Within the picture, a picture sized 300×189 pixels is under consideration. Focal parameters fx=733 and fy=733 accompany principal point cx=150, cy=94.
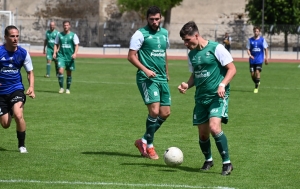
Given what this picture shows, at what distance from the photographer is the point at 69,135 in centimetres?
1348

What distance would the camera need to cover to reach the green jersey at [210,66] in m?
9.57

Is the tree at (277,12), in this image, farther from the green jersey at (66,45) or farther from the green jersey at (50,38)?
the green jersey at (66,45)

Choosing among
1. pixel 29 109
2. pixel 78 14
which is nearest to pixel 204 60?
pixel 29 109

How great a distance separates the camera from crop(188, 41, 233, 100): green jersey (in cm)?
957

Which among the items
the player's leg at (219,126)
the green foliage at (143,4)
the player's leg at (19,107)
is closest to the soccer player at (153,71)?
the player's leg at (219,126)

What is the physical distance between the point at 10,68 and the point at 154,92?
2218mm

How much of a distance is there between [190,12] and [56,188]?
61.5 meters

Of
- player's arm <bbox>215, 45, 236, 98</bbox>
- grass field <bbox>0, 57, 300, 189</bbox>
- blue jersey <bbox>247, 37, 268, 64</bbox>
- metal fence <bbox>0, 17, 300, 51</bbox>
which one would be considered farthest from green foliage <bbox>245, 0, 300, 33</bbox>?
player's arm <bbox>215, 45, 236, 98</bbox>

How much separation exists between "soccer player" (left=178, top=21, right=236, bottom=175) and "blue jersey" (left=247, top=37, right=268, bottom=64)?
48.6ft

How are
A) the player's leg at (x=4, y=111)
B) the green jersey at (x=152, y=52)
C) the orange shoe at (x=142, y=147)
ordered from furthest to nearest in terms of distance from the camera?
the orange shoe at (x=142, y=147) → the green jersey at (x=152, y=52) → the player's leg at (x=4, y=111)

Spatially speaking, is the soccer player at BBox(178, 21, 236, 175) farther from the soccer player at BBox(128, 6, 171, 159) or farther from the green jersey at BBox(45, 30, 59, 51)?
the green jersey at BBox(45, 30, 59, 51)

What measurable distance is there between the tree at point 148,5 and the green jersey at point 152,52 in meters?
53.1

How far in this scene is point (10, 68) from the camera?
438 inches

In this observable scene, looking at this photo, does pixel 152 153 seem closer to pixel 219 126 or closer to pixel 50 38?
pixel 219 126
